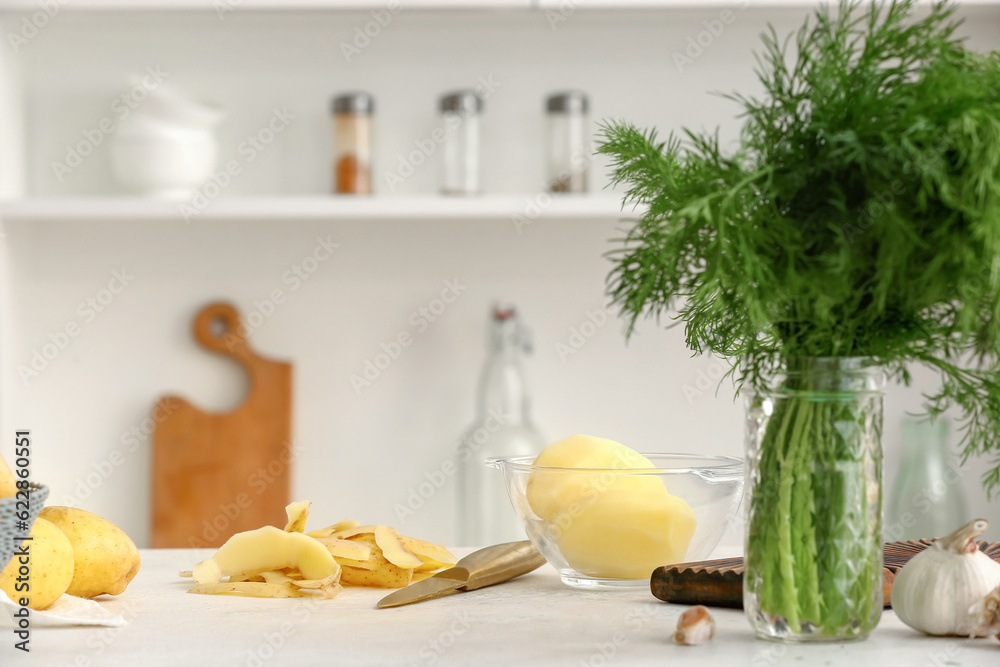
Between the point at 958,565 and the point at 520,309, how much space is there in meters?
1.19

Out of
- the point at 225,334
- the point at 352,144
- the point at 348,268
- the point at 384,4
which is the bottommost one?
the point at 225,334

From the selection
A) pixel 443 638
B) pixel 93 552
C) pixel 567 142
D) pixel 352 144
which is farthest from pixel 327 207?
pixel 443 638

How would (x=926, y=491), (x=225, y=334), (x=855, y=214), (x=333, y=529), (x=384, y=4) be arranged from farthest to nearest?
(x=225, y=334) → (x=926, y=491) → (x=384, y=4) → (x=333, y=529) → (x=855, y=214)

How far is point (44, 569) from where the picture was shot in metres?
0.55

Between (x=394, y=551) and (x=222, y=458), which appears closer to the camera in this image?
(x=394, y=551)

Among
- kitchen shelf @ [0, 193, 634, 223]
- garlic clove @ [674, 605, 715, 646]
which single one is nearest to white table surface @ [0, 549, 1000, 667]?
garlic clove @ [674, 605, 715, 646]

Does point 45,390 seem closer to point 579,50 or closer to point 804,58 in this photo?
point 579,50

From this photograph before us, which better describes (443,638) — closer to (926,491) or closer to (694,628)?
(694,628)

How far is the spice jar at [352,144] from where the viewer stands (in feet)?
5.07

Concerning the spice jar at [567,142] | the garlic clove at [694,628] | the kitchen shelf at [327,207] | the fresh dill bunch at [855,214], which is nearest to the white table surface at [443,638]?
the garlic clove at [694,628]

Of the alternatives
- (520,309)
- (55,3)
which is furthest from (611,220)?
(55,3)

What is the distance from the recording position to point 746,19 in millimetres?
1607

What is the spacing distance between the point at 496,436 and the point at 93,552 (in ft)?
3.37

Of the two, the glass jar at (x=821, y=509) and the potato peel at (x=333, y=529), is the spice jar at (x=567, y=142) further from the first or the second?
the glass jar at (x=821, y=509)
